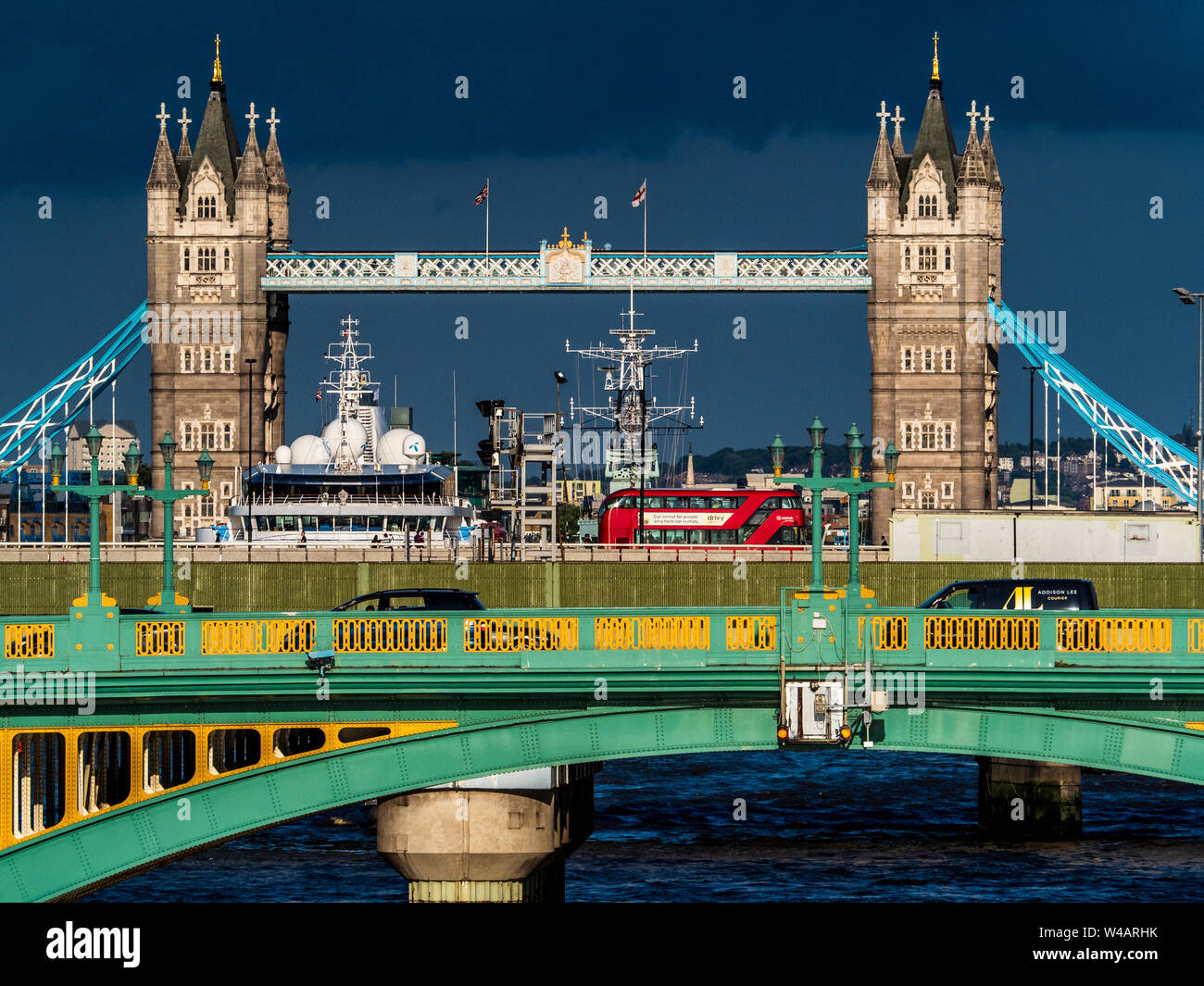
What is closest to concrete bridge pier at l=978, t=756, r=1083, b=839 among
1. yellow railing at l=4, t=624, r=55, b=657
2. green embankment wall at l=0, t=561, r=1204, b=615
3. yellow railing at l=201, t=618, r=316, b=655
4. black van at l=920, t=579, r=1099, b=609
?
black van at l=920, t=579, r=1099, b=609

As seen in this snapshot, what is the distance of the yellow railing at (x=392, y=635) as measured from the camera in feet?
80.9

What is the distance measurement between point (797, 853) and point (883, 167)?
2835 inches

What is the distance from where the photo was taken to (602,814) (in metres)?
49.3

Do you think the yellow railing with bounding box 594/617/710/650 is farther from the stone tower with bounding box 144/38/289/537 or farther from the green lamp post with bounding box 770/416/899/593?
the stone tower with bounding box 144/38/289/537

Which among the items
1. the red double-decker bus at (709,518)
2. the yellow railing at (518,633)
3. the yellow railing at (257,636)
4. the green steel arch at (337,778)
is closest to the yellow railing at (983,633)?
the green steel arch at (337,778)

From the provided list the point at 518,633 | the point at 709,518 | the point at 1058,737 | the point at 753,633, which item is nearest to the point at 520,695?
the point at 518,633

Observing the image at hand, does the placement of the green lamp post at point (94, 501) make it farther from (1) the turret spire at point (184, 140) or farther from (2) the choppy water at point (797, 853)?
(1) the turret spire at point (184, 140)

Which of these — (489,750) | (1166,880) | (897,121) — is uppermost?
(897,121)

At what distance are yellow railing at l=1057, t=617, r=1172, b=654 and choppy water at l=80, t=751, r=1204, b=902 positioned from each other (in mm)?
14947

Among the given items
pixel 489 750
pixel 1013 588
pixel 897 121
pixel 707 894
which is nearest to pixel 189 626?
pixel 489 750
